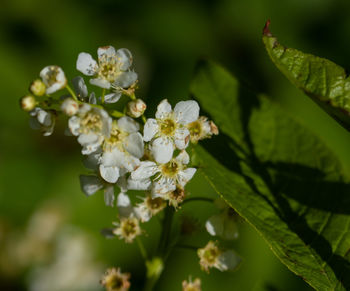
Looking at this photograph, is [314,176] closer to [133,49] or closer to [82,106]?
[82,106]

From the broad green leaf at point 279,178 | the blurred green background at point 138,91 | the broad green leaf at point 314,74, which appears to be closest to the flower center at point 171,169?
the broad green leaf at point 279,178

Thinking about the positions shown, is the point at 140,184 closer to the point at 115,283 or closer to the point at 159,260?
the point at 159,260

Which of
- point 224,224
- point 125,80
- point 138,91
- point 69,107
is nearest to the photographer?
point 69,107

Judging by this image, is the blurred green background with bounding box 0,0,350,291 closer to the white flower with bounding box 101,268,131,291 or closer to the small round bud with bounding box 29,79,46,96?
the white flower with bounding box 101,268,131,291

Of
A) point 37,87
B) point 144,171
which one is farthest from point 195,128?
point 37,87

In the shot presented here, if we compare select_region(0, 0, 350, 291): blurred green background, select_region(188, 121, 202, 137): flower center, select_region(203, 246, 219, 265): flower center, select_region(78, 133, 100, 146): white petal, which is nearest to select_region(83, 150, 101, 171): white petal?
select_region(78, 133, 100, 146): white petal
